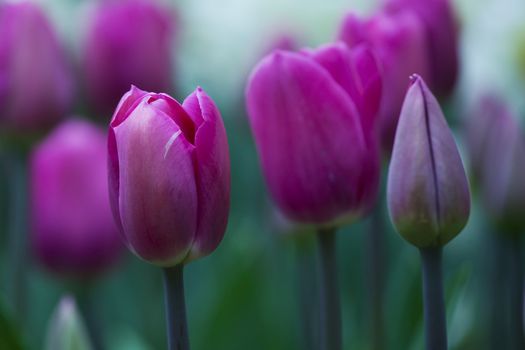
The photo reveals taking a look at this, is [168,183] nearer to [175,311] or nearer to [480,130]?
[175,311]

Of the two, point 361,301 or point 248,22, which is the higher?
point 248,22

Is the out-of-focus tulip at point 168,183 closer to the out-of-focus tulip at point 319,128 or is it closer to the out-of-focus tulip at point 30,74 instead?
the out-of-focus tulip at point 319,128

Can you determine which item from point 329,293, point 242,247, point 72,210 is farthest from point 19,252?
point 329,293

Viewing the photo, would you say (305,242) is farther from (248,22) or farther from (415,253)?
(248,22)

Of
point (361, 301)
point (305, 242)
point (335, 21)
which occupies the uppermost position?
point (335, 21)

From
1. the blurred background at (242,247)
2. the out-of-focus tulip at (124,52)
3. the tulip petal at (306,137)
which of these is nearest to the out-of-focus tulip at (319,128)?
the tulip petal at (306,137)

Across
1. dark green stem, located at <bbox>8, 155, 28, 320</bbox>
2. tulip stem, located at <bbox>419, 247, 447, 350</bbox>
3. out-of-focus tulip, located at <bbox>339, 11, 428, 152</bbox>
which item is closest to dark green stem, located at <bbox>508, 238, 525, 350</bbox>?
out-of-focus tulip, located at <bbox>339, 11, 428, 152</bbox>

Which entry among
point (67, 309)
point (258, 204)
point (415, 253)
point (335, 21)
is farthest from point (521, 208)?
point (335, 21)

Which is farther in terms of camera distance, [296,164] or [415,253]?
[415,253]
